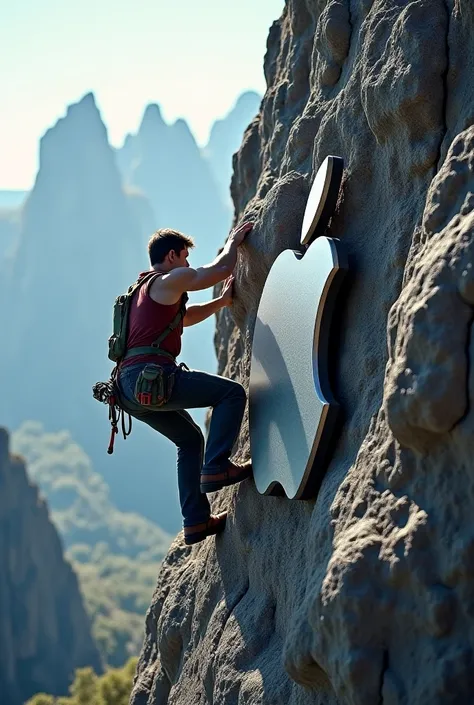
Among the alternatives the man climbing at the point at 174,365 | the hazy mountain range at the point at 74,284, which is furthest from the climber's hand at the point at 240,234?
the hazy mountain range at the point at 74,284

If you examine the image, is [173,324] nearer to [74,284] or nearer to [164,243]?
[164,243]

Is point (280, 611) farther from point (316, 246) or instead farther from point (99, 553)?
point (99, 553)

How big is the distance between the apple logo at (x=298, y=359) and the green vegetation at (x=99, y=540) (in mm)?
53523

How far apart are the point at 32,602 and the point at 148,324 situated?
40.6 metres

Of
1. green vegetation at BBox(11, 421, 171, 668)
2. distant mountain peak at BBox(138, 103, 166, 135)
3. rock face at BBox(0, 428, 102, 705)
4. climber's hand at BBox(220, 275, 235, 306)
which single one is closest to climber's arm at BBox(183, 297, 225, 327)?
climber's hand at BBox(220, 275, 235, 306)

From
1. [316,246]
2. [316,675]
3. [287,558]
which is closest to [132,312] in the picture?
[316,246]

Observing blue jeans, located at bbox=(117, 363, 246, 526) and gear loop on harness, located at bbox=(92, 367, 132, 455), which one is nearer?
blue jeans, located at bbox=(117, 363, 246, 526)

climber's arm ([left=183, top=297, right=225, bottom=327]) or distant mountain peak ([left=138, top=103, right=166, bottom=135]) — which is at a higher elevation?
distant mountain peak ([left=138, top=103, right=166, bottom=135])

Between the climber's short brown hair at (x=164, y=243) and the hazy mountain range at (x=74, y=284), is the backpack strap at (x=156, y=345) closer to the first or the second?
the climber's short brown hair at (x=164, y=243)

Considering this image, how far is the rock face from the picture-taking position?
41.2 metres

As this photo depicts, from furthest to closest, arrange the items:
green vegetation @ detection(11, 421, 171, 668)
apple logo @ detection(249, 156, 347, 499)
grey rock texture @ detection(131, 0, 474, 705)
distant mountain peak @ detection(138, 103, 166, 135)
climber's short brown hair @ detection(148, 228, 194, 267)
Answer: distant mountain peak @ detection(138, 103, 166, 135), green vegetation @ detection(11, 421, 171, 668), climber's short brown hair @ detection(148, 228, 194, 267), apple logo @ detection(249, 156, 347, 499), grey rock texture @ detection(131, 0, 474, 705)

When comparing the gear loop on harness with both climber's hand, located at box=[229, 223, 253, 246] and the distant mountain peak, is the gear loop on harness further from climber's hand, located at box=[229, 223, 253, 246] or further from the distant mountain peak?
the distant mountain peak

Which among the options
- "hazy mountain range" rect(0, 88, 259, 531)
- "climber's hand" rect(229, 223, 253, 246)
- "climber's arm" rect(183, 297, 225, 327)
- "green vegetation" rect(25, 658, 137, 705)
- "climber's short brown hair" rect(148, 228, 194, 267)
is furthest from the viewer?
"hazy mountain range" rect(0, 88, 259, 531)

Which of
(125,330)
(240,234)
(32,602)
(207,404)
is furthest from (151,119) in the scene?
(207,404)
